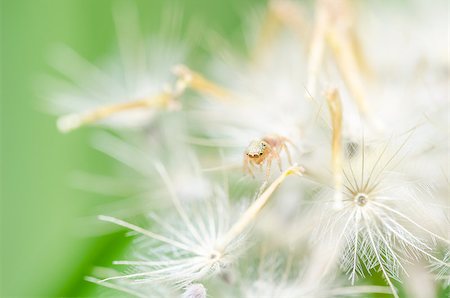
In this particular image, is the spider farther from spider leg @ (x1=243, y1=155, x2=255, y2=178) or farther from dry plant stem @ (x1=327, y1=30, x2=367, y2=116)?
dry plant stem @ (x1=327, y1=30, x2=367, y2=116)

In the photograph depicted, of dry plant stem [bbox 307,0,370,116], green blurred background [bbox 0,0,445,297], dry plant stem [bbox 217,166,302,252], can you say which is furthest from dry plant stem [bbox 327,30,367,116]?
green blurred background [bbox 0,0,445,297]

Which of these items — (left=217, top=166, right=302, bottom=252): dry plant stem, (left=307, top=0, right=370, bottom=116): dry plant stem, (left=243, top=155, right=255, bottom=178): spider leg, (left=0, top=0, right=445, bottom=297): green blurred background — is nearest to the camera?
(left=217, top=166, right=302, bottom=252): dry plant stem

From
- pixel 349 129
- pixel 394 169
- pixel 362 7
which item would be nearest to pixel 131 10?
pixel 362 7

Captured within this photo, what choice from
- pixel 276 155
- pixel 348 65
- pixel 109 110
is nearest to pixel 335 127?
pixel 276 155

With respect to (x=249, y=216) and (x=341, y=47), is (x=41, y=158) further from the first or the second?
(x=249, y=216)

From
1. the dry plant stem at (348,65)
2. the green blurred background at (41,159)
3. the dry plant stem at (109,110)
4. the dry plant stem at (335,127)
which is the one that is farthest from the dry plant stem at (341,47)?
the green blurred background at (41,159)
